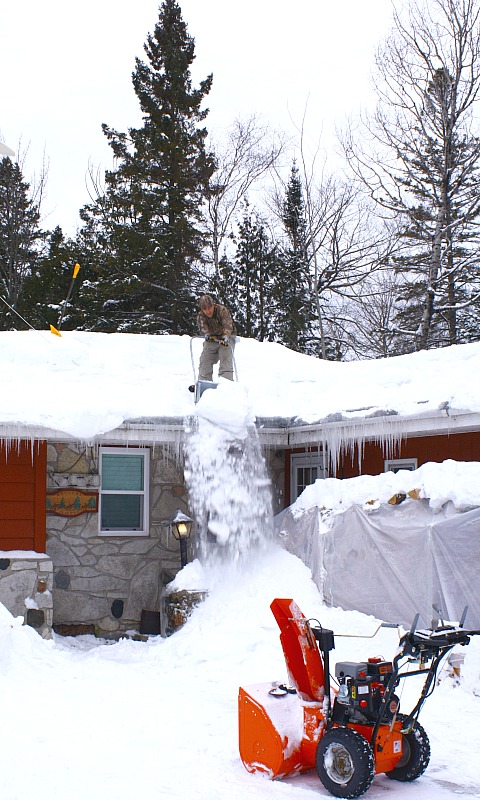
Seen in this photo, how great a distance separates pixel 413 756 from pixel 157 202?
767 inches

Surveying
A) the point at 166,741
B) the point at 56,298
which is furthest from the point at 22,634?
the point at 56,298

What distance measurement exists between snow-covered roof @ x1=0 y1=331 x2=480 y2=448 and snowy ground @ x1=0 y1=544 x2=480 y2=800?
1.71 metres

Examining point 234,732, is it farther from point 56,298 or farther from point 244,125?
point 244,125

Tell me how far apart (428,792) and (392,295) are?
67.7ft

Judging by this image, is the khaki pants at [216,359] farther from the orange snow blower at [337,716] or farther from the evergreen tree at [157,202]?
the evergreen tree at [157,202]

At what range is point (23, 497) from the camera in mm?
10062

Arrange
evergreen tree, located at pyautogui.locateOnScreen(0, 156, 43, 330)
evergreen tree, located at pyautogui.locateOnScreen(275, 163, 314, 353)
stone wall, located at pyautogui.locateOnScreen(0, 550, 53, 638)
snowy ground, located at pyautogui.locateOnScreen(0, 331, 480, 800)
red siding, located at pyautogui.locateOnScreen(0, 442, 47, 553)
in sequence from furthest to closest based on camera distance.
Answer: evergreen tree, located at pyautogui.locateOnScreen(275, 163, 314, 353), evergreen tree, located at pyautogui.locateOnScreen(0, 156, 43, 330), red siding, located at pyautogui.locateOnScreen(0, 442, 47, 553), stone wall, located at pyautogui.locateOnScreen(0, 550, 53, 638), snowy ground, located at pyautogui.locateOnScreen(0, 331, 480, 800)

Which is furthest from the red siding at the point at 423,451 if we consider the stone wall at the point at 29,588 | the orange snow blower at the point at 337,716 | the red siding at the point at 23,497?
the orange snow blower at the point at 337,716

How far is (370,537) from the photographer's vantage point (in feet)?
26.2

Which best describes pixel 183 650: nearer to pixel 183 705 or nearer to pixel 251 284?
pixel 183 705

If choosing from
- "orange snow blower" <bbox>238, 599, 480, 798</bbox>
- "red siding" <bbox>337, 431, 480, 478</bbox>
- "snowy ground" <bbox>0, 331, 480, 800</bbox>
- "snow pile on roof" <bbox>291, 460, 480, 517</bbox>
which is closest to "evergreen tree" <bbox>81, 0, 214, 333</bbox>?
"snowy ground" <bbox>0, 331, 480, 800</bbox>

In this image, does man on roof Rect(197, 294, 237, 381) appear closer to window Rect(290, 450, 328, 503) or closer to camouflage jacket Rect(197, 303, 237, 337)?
camouflage jacket Rect(197, 303, 237, 337)

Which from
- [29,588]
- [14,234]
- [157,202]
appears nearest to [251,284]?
[157,202]

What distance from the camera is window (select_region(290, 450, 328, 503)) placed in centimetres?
1134
